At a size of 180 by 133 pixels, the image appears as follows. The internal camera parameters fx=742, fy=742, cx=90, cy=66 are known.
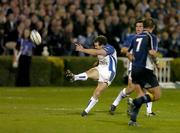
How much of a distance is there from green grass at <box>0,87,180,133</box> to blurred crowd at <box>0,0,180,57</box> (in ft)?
9.70

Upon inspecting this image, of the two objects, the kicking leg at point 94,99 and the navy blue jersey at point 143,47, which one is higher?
the navy blue jersey at point 143,47

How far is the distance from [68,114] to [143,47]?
3.59m

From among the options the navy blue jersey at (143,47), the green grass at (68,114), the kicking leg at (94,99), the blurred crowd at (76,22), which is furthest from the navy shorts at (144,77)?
the blurred crowd at (76,22)

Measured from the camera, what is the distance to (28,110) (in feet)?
66.2

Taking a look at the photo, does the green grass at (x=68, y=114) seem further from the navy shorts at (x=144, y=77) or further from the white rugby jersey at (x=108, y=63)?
the white rugby jersey at (x=108, y=63)

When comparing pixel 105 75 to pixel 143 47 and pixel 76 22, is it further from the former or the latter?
pixel 76 22

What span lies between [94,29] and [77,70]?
1.98m

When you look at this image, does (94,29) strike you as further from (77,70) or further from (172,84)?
(172,84)

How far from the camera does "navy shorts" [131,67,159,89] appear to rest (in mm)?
16484

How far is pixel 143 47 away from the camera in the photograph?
16.5 metres

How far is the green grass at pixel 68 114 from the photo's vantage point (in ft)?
51.3

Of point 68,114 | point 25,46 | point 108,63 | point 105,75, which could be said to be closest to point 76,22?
point 25,46

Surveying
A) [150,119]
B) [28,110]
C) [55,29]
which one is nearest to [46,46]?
[55,29]

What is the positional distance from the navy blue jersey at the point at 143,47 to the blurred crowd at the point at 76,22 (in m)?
13.5
